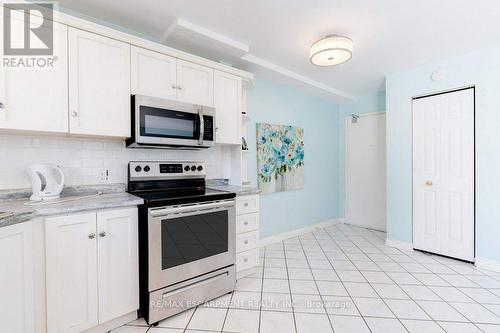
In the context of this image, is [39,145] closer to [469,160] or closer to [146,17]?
[146,17]

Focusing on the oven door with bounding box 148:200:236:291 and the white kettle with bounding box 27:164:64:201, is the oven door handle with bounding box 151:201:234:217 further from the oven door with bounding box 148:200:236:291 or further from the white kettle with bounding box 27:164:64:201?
the white kettle with bounding box 27:164:64:201

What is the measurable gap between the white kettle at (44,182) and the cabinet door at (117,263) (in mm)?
457

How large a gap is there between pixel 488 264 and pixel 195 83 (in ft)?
12.4

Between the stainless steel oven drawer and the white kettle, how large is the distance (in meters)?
1.04

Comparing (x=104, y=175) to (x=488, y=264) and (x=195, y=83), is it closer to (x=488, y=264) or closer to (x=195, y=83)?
(x=195, y=83)

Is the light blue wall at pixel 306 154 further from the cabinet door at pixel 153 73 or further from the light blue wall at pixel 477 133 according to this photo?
the cabinet door at pixel 153 73

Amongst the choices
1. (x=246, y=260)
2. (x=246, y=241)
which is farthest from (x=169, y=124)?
(x=246, y=260)

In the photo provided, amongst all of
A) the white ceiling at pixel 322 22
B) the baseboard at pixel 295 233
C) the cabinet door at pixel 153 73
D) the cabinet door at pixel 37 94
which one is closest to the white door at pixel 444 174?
the white ceiling at pixel 322 22

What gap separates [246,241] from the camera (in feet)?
7.89

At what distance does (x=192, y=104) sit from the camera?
2203 mm

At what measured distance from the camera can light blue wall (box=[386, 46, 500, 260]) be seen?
101 inches

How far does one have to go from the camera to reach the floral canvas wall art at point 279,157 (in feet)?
11.0

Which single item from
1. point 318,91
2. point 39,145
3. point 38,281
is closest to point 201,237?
point 38,281

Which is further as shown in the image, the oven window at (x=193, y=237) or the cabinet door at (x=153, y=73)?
the cabinet door at (x=153, y=73)
